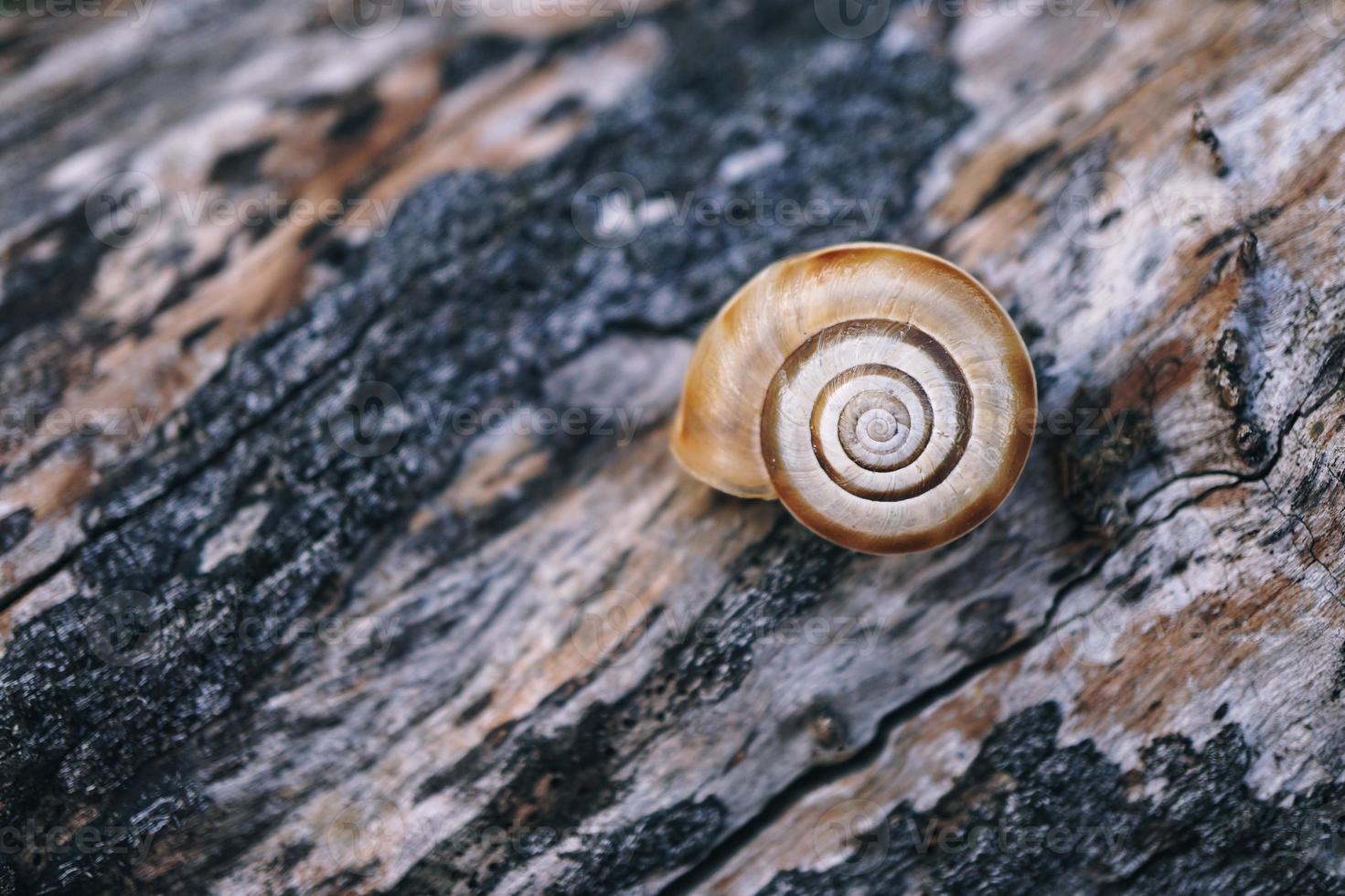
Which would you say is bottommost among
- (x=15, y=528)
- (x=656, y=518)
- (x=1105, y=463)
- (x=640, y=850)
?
(x=640, y=850)

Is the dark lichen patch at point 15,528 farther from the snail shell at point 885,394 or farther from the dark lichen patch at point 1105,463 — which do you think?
the dark lichen patch at point 1105,463

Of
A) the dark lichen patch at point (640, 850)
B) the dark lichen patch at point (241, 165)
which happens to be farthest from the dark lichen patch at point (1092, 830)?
the dark lichen patch at point (241, 165)

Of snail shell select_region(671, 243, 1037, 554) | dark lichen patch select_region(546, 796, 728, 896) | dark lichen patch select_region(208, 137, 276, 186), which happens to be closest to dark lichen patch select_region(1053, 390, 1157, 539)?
snail shell select_region(671, 243, 1037, 554)

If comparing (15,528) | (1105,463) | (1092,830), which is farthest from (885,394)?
(15,528)

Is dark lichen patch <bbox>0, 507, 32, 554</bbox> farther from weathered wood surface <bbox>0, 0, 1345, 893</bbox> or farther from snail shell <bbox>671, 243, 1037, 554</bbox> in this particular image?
snail shell <bbox>671, 243, 1037, 554</bbox>

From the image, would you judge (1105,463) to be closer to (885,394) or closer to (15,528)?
(885,394)

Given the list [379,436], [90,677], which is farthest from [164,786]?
[379,436]
